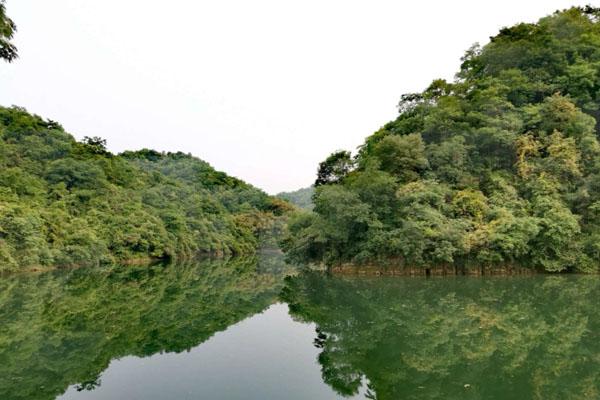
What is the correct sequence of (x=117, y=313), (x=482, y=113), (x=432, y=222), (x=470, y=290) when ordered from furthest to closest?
1. (x=482, y=113)
2. (x=432, y=222)
3. (x=470, y=290)
4. (x=117, y=313)

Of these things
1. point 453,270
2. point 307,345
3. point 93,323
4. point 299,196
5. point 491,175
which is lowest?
point 307,345

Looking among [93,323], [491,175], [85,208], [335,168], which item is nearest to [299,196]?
[85,208]

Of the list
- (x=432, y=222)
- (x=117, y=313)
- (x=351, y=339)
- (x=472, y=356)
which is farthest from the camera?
→ (x=432, y=222)

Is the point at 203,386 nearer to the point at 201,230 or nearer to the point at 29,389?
the point at 29,389

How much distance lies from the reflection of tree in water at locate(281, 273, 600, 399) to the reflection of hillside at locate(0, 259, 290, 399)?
2.57 m

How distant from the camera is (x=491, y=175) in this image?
2306 centimetres

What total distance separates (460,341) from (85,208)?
33.7 m

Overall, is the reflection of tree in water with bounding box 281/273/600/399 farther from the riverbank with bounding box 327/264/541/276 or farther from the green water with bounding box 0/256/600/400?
the riverbank with bounding box 327/264/541/276

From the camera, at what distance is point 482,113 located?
976 inches

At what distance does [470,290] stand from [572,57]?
19.2m

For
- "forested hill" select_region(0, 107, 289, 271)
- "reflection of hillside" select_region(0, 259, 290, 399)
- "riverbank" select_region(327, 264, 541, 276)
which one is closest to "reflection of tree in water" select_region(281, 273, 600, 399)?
"reflection of hillside" select_region(0, 259, 290, 399)

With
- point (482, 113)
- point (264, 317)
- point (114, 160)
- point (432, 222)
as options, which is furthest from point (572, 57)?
point (114, 160)

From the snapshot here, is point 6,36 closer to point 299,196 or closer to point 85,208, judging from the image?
point 85,208

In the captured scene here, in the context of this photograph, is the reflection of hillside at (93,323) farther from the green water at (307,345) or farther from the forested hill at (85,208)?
the forested hill at (85,208)
